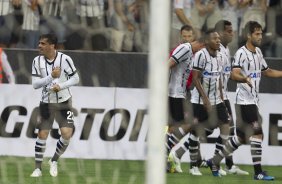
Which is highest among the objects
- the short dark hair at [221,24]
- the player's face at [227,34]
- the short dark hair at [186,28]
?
the short dark hair at [221,24]

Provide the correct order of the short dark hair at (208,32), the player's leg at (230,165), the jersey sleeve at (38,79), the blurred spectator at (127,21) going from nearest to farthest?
the jersey sleeve at (38,79) → the blurred spectator at (127,21) → the short dark hair at (208,32) → the player's leg at (230,165)

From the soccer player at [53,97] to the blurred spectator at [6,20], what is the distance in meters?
0.47

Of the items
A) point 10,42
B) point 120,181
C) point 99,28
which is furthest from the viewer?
point 10,42

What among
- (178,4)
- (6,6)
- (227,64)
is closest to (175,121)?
(227,64)

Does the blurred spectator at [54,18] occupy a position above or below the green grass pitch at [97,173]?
above

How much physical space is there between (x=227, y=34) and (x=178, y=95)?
3.22 ft

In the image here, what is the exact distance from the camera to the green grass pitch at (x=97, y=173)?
11742mm

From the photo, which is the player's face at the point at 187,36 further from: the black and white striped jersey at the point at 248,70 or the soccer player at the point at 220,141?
the black and white striped jersey at the point at 248,70

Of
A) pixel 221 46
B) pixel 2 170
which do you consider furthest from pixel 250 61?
pixel 2 170

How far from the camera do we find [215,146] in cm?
1378

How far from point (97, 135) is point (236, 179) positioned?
243cm

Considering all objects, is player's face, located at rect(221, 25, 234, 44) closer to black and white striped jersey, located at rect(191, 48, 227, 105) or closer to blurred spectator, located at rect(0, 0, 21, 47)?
black and white striped jersey, located at rect(191, 48, 227, 105)

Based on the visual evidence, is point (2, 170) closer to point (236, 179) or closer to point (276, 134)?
point (236, 179)

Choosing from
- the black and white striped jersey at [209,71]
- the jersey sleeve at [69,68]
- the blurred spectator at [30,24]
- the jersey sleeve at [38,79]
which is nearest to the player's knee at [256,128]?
the black and white striped jersey at [209,71]
